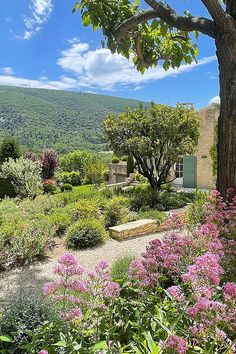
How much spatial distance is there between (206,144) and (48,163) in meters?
9.75

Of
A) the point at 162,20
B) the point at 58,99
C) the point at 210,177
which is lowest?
the point at 210,177

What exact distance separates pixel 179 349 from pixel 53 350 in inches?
34.1

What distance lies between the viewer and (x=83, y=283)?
215 centimetres

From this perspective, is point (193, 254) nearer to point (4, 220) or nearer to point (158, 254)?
Answer: point (158, 254)

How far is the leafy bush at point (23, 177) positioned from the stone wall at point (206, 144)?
33.1 feet

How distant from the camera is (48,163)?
20875 millimetres

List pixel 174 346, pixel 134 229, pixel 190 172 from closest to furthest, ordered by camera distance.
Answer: pixel 174 346
pixel 134 229
pixel 190 172

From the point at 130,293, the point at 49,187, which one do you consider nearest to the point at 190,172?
the point at 49,187

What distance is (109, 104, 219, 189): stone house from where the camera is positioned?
2000 centimetres

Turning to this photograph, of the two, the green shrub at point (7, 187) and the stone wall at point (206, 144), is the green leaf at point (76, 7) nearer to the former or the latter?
the green shrub at point (7, 187)

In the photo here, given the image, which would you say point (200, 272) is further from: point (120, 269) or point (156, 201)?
point (156, 201)

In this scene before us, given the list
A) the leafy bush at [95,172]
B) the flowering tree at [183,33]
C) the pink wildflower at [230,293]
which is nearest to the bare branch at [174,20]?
the flowering tree at [183,33]

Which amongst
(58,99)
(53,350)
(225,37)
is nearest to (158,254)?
(53,350)

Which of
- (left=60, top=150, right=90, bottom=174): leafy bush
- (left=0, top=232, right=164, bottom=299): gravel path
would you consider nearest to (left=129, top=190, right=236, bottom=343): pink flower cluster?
(left=0, top=232, right=164, bottom=299): gravel path
